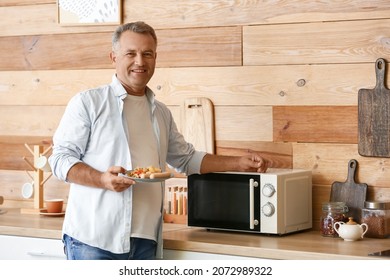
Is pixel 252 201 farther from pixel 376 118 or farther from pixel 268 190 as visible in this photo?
pixel 376 118

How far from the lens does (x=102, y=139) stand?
3.22 meters

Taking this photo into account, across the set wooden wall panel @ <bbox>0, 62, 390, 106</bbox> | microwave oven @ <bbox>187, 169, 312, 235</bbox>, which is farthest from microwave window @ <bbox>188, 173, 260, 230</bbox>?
wooden wall panel @ <bbox>0, 62, 390, 106</bbox>

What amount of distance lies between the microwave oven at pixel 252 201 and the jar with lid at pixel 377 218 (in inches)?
10.4

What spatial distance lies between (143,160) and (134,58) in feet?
1.25

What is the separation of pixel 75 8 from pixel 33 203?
982mm

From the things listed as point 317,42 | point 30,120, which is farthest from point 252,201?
point 30,120

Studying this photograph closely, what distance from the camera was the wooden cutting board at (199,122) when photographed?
3.84m

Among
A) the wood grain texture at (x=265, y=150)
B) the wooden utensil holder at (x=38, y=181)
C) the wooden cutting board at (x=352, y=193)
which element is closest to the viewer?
the wooden cutting board at (x=352, y=193)

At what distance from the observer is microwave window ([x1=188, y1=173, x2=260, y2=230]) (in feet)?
11.4

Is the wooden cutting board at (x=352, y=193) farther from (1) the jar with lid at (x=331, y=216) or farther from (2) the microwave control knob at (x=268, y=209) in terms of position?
(2) the microwave control knob at (x=268, y=209)

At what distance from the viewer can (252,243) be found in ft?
10.7

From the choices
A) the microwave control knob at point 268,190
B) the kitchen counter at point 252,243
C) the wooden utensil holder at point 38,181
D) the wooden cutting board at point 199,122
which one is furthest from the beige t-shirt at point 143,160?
the wooden utensil holder at point 38,181

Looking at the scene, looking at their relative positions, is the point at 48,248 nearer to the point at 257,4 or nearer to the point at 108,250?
the point at 108,250

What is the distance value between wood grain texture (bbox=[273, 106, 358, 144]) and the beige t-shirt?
626mm
